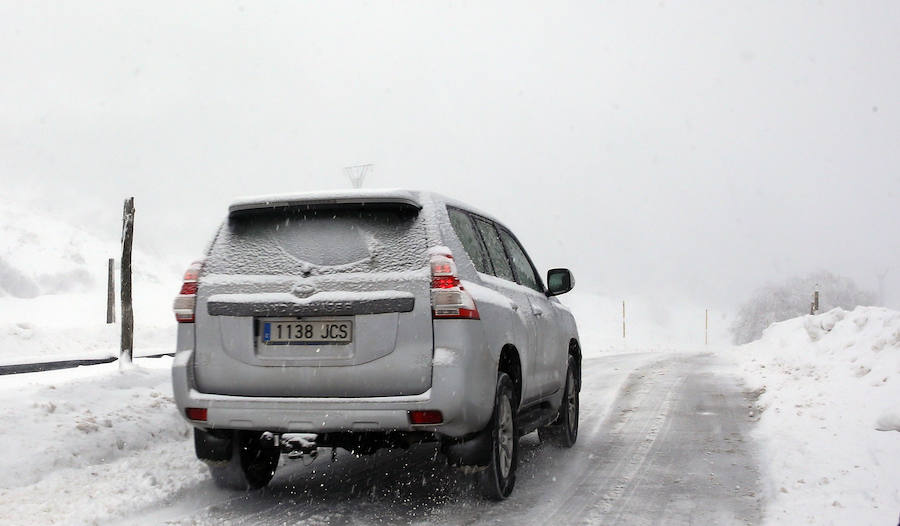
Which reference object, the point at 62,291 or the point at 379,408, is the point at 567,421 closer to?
the point at 379,408

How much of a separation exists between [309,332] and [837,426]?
17.3 feet

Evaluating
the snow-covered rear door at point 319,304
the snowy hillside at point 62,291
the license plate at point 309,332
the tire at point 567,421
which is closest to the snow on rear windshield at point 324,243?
the snow-covered rear door at point 319,304

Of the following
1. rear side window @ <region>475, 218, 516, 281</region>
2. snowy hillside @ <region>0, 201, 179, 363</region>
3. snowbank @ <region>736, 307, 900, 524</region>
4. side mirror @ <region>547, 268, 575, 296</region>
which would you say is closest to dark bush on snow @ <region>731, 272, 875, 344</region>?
snowy hillside @ <region>0, 201, 179, 363</region>

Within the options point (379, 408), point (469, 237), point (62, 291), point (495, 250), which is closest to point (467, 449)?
point (379, 408)

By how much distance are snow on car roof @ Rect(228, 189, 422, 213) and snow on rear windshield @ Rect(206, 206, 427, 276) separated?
6 cm

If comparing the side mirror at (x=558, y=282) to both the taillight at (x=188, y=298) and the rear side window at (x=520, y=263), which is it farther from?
the taillight at (x=188, y=298)

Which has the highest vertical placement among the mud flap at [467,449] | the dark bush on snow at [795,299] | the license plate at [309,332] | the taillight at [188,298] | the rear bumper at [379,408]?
the taillight at [188,298]

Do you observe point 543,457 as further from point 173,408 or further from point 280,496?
point 173,408

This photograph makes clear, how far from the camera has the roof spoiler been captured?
14.0ft

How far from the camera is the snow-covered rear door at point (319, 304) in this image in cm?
402

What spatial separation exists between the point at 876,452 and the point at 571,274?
2645 mm

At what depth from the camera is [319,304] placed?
13.3ft

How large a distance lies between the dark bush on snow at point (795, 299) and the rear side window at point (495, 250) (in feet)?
240

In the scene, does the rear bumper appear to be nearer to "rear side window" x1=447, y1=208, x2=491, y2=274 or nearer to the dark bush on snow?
"rear side window" x1=447, y1=208, x2=491, y2=274
